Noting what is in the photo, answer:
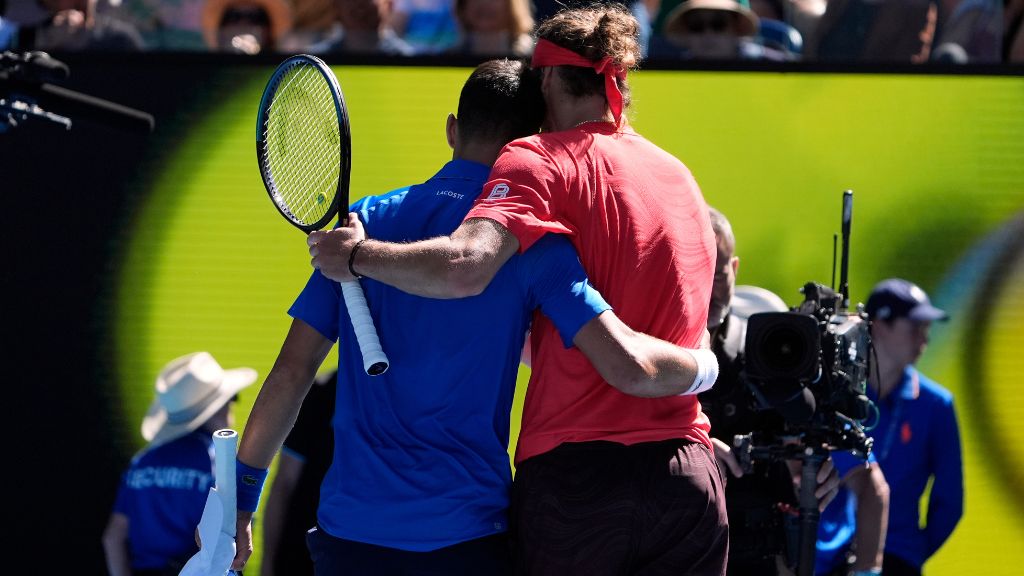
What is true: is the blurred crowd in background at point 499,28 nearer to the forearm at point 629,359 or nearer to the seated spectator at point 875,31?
the seated spectator at point 875,31

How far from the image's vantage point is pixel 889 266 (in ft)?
16.9

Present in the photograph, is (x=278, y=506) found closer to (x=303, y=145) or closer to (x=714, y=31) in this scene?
(x=303, y=145)

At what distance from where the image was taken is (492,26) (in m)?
5.52

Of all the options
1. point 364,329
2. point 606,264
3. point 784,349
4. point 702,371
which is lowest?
point 784,349

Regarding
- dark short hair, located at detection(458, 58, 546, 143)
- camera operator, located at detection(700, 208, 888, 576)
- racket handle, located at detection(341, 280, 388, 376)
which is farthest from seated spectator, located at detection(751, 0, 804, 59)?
racket handle, located at detection(341, 280, 388, 376)

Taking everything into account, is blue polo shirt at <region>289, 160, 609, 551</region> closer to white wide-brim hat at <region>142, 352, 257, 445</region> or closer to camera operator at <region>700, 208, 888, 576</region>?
camera operator at <region>700, 208, 888, 576</region>

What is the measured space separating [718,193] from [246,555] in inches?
115

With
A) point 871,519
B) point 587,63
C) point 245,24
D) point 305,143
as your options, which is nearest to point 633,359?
point 587,63

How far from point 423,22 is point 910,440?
2.82 m

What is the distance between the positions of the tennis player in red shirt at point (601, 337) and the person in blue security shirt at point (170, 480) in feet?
7.46

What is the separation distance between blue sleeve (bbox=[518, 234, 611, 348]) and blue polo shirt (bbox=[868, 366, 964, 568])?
2580 mm

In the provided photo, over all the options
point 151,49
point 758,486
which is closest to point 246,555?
point 758,486

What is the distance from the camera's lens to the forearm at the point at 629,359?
2523mm

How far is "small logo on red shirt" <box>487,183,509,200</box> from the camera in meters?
2.57
